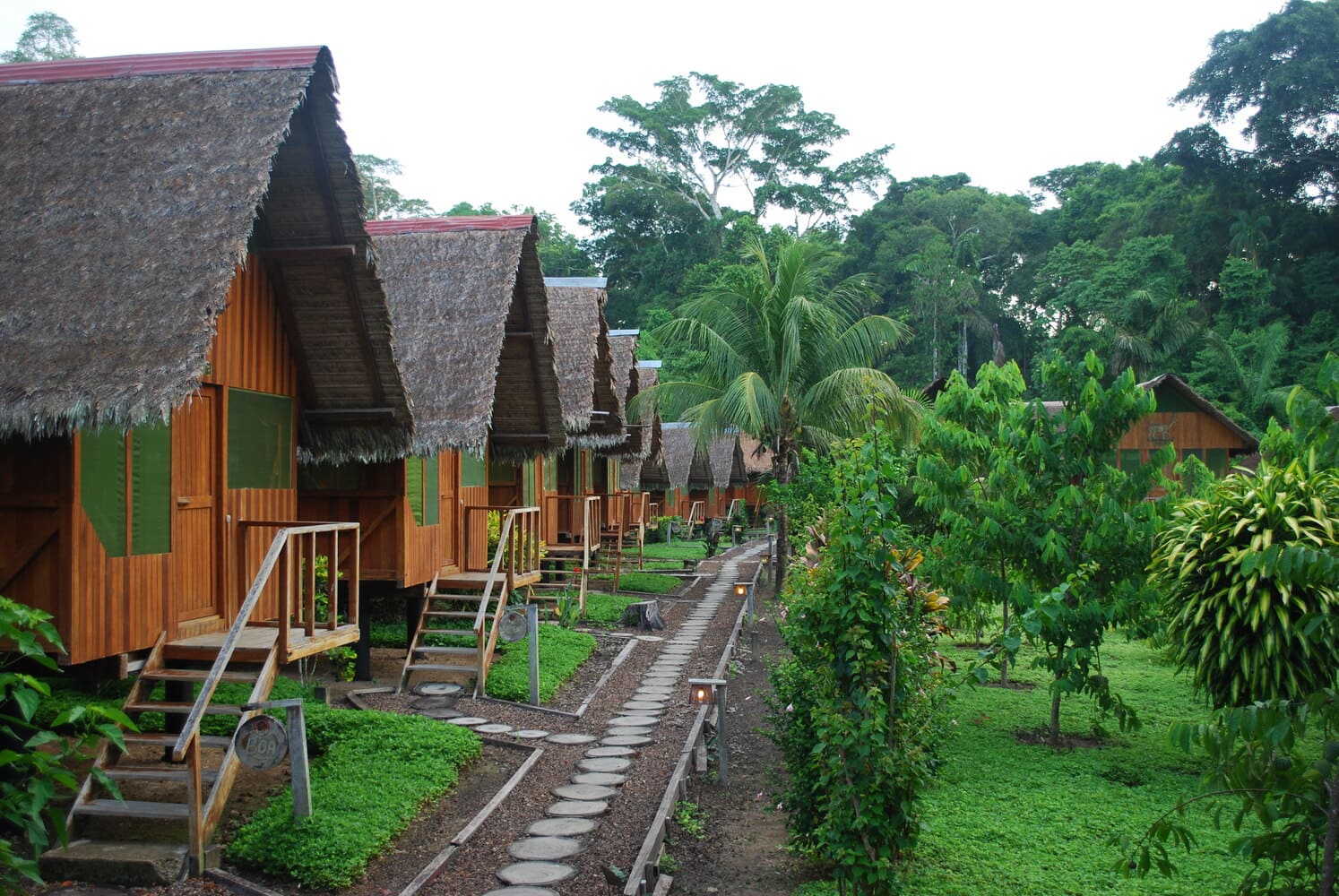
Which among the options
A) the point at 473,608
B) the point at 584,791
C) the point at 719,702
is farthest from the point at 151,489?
the point at 473,608

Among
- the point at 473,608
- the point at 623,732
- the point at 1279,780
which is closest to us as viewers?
the point at 1279,780

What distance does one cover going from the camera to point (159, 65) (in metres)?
8.78

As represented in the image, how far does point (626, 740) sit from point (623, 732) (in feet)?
1.11

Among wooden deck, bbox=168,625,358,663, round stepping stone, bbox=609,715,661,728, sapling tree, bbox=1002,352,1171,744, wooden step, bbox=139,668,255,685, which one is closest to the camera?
wooden step, bbox=139,668,255,685

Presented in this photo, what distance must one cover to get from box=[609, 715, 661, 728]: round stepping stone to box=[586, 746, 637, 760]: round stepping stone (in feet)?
2.79

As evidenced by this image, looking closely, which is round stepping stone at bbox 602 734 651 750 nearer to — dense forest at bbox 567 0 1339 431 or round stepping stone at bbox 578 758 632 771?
round stepping stone at bbox 578 758 632 771

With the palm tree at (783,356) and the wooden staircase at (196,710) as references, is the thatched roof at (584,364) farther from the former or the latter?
the wooden staircase at (196,710)

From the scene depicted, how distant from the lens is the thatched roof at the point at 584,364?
58.0ft

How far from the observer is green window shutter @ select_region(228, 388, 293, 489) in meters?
8.83

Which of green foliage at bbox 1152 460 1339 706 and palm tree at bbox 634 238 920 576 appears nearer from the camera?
green foliage at bbox 1152 460 1339 706

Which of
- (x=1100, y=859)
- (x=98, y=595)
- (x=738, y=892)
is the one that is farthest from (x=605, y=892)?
(x=98, y=595)

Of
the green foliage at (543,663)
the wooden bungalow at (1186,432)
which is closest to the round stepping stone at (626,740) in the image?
the green foliage at (543,663)

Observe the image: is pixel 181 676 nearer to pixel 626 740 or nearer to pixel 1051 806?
pixel 626 740

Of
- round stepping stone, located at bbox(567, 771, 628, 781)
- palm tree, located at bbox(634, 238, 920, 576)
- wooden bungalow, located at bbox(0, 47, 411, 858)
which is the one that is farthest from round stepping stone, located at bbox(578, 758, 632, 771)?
palm tree, located at bbox(634, 238, 920, 576)
